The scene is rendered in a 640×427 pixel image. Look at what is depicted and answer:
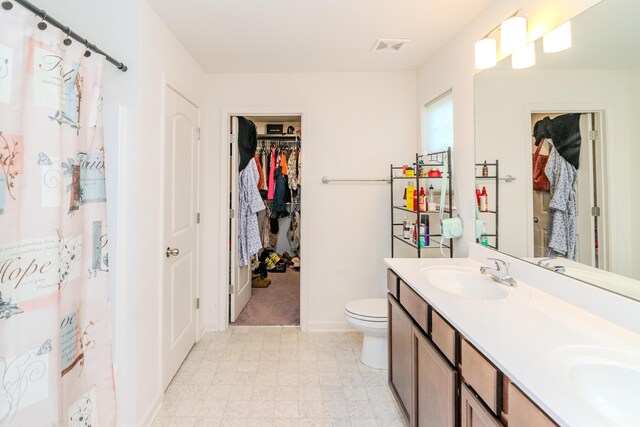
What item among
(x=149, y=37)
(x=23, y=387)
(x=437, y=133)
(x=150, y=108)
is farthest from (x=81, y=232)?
(x=437, y=133)

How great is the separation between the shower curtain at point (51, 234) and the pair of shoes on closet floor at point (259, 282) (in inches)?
105

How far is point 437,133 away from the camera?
2.43 m

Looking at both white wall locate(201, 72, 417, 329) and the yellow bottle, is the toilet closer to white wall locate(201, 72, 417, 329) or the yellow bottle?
white wall locate(201, 72, 417, 329)

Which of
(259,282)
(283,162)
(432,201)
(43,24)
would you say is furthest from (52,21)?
(259,282)

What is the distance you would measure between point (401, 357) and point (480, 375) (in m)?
0.77

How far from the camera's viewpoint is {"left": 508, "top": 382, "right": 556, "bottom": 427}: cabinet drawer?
668 millimetres

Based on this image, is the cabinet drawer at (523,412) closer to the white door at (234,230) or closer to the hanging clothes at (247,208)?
the white door at (234,230)

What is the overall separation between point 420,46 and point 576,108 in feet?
4.41

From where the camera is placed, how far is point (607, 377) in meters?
0.79

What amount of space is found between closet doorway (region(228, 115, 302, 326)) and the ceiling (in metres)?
0.64

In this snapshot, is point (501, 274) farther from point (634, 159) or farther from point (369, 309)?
point (369, 309)

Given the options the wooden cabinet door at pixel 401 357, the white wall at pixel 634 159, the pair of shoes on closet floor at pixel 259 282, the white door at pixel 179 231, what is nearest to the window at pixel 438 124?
the white wall at pixel 634 159

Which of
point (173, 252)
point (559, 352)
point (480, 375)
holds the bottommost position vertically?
point (480, 375)

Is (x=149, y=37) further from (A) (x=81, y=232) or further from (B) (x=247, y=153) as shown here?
(B) (x=247, y=153)
